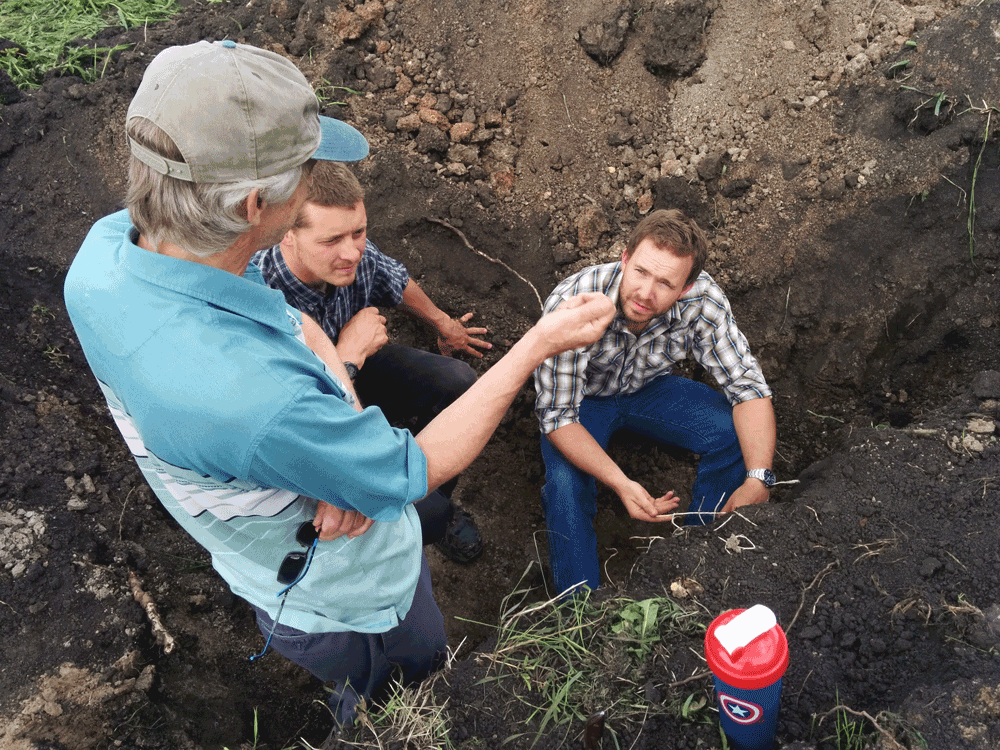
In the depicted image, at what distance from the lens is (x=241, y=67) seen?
1373mm

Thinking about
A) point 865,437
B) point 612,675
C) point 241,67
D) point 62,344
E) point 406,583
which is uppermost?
point 241,67

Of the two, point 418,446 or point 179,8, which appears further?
point 179,8

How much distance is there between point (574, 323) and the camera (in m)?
1.88

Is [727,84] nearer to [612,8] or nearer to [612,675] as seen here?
[612,8]

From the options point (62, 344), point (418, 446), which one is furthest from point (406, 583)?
point (62, 344)

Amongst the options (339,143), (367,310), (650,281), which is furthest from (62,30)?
(650,281)

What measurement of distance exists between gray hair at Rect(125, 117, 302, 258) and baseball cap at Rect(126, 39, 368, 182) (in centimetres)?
2

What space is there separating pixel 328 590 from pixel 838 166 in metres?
3.26

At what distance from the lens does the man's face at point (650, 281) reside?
112 inches

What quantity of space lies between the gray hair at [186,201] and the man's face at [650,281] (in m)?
1.72

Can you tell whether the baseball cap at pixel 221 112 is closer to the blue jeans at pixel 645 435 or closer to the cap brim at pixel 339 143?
the cap brim at pixel 339 143

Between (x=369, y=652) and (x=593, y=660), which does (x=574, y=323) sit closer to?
(x=593, y=660)

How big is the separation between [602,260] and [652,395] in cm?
92

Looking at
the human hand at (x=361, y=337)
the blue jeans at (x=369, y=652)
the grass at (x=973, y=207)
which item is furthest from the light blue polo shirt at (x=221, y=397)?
the grass at (x=973, y=207)
